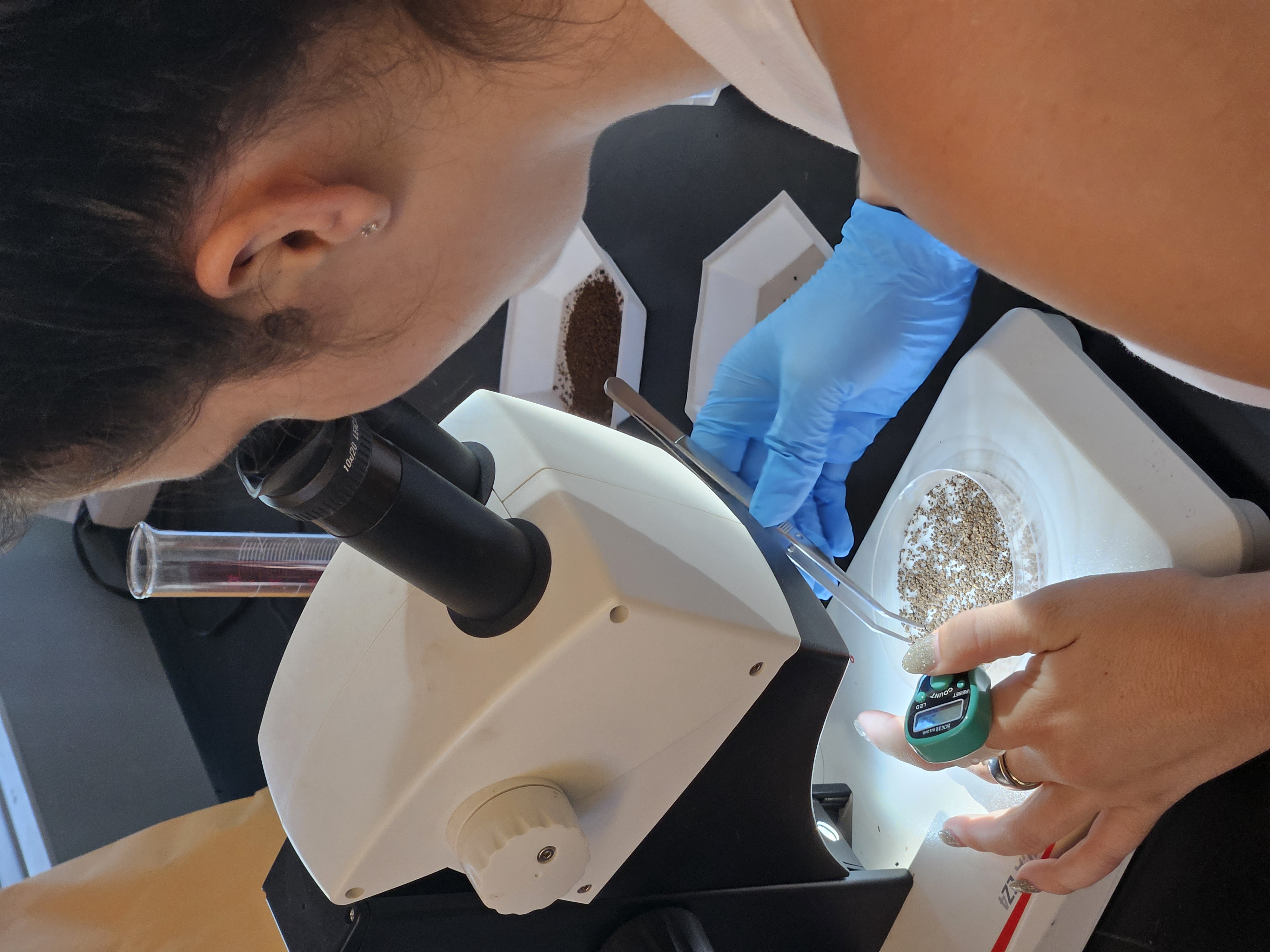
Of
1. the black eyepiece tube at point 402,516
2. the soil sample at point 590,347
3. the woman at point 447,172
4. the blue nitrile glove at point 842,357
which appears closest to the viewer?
the woman at point 447,172

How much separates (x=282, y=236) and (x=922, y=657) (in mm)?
489

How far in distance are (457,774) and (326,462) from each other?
19cm

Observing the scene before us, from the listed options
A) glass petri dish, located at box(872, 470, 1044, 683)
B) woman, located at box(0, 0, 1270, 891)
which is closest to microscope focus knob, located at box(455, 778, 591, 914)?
woman, located at box(0, 0, 1270, 891)

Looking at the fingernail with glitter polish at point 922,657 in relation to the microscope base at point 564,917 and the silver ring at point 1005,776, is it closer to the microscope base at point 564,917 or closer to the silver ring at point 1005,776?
the silver ring at point 1005,776

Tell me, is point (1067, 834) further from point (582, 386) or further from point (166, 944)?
point (166, 944)

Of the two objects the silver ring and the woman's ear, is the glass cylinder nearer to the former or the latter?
the woman's ear

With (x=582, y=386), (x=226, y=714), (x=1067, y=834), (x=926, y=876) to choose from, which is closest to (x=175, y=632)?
(x=226, y=714)

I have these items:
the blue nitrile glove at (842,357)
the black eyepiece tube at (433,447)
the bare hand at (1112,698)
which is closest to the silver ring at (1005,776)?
the bare hand at (1112,698)

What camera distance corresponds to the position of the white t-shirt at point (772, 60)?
33 cm

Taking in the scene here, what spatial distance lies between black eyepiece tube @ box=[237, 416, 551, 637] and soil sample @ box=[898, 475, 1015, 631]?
1.24ft

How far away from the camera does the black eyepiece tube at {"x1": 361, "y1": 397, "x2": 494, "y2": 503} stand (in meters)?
0.52

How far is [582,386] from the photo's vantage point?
1.09 metres

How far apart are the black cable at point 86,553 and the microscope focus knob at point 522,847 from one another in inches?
39.2

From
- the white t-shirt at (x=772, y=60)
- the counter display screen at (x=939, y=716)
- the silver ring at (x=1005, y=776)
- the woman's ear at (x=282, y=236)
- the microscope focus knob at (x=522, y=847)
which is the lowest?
the microscope focus knob at (x=522, y=847)
